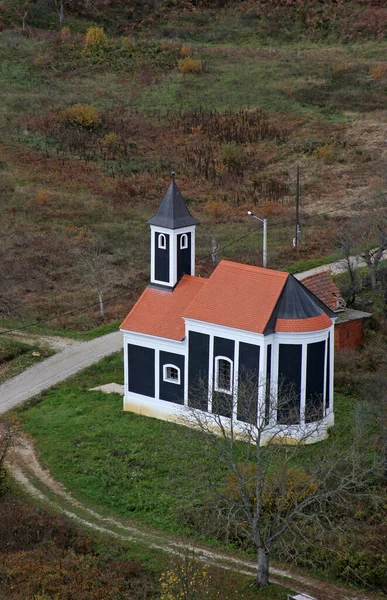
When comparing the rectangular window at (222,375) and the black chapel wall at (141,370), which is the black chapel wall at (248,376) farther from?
the black chapel wall at (141,370)

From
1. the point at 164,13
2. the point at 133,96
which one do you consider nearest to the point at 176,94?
the point at 133,96

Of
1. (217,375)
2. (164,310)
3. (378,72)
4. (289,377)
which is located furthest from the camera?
(378,72)

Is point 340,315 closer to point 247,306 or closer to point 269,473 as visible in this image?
point 247,306

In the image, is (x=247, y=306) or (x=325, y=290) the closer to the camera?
(x=247, y=306)

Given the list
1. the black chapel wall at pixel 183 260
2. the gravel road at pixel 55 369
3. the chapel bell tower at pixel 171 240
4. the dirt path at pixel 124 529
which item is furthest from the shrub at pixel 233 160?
the dirt path at pixel 124 529

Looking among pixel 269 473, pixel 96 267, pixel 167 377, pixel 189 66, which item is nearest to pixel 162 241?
pixel 167 377

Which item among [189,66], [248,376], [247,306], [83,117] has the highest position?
[189,66]

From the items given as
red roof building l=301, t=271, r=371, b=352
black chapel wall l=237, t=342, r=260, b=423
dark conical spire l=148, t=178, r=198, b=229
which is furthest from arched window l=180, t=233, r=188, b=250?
red roof building l=301, t=271, r=371, b=352
